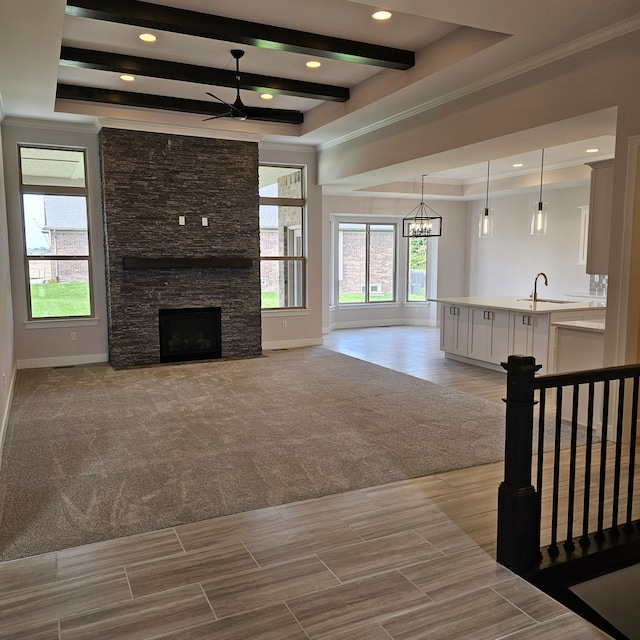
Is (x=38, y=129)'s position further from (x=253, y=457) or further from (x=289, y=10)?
(x=253, y=457)

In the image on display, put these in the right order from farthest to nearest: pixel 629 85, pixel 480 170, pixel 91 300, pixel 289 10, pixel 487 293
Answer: pixel 487 293 < pixel 480 170 < pixel 91 300 < pixel 289 10 < pixel 629 85

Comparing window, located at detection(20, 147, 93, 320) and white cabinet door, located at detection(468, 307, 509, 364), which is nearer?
white cabinet door, located at detection(468, 307, 509, 364)

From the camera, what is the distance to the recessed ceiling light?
14.3 feet

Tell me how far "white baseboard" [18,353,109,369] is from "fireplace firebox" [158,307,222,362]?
2.96 ft

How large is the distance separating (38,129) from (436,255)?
7877 millimetres

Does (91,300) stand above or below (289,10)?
below

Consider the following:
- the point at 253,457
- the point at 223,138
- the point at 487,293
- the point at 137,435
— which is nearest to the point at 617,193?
the point at 253,457

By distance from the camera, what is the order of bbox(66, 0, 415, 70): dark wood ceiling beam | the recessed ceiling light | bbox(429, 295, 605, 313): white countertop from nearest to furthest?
bbox(66, 0, 415, 70): dark wood ceiling beam < the recessed ceiling light < bbox(429, 295, 605, 313): white countertop

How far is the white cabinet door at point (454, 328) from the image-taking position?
774 cm

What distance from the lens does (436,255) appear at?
12.0 m

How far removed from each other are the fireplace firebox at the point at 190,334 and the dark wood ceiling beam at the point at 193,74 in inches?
123

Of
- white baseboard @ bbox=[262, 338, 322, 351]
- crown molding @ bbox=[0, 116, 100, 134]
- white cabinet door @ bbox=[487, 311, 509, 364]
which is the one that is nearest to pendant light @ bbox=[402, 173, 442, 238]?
white baseboard @ bbox=[262, 338, 322, 351]

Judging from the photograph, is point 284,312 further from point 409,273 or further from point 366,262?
point 409,273

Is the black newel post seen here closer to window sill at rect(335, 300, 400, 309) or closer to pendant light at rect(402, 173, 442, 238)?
pendant light at rect(402, 173, 442, 238)
